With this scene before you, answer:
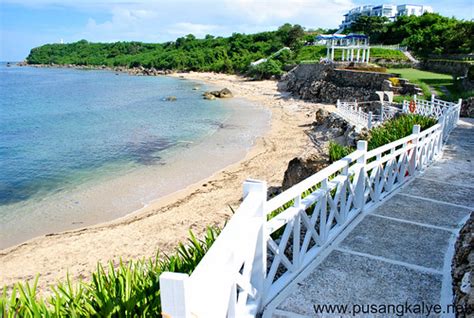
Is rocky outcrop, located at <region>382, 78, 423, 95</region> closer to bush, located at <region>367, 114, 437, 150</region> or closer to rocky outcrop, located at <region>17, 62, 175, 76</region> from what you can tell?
bush, located at <region>367, 114, 437, 150</region>

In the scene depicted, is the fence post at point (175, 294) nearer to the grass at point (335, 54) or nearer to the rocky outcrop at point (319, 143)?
the rocky outcrop at point (319, 143)

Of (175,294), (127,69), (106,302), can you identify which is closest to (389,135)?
(106,302)

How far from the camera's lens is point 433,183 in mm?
8602

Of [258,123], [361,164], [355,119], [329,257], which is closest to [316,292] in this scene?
[329,257]

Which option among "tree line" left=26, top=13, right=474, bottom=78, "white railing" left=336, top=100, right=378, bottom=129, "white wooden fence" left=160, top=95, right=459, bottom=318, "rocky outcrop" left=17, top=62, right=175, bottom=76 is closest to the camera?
"white wooden fence" left=160, top=95, right=459, bottom=318

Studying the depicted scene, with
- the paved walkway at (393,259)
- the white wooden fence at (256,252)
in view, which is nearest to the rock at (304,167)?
the paved walkway at (393,259)

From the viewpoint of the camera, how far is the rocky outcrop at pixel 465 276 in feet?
10.8

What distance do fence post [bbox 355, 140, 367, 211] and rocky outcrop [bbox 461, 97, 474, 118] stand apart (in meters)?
16.4

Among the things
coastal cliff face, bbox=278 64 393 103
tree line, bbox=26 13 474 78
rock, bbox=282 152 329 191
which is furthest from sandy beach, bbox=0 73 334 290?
tree line, bbox=26 13 474 78

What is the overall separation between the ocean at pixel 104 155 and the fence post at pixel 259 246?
12002 mm

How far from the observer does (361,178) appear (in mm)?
6434

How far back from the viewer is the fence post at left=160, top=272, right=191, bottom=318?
226 centimetres

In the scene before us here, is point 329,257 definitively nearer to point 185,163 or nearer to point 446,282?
point 446,282

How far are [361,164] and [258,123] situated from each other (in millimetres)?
28271
